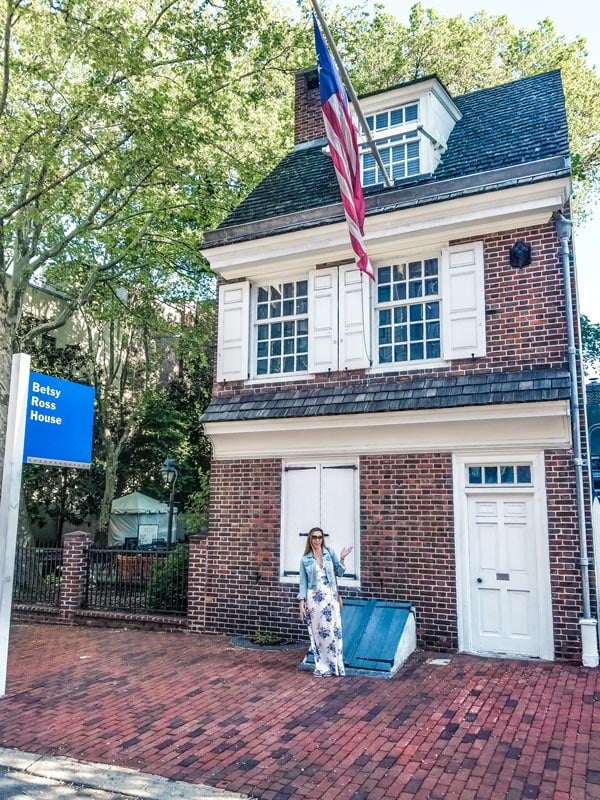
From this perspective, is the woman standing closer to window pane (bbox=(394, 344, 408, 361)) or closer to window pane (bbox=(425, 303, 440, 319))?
window pane (bbox=(394, 344, 408, 361))

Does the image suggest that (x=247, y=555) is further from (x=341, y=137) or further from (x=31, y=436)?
(x=341, y=137)

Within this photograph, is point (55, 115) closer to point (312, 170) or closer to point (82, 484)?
point (312, 170)

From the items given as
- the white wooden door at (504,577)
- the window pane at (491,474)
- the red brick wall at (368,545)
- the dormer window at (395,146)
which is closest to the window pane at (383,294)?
the dormer window at (395,146)

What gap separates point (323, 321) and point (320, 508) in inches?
119

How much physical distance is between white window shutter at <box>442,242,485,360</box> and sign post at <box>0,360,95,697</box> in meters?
5.17

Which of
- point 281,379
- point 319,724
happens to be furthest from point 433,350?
point 319,724

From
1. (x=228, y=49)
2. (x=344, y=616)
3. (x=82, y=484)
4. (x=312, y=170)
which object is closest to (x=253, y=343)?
(x=312, y=170)

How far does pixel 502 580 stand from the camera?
8695mm

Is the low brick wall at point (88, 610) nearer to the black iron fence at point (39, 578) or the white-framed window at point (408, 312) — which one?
the black iron fence at point (39, 578)

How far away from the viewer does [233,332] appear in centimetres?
1135

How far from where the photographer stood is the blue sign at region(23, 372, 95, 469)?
7.64 m

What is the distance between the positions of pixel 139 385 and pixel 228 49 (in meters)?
14.1

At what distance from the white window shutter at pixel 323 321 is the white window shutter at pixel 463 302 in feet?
5.90

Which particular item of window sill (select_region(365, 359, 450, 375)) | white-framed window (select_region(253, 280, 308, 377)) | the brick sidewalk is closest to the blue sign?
the brick sidewalk
